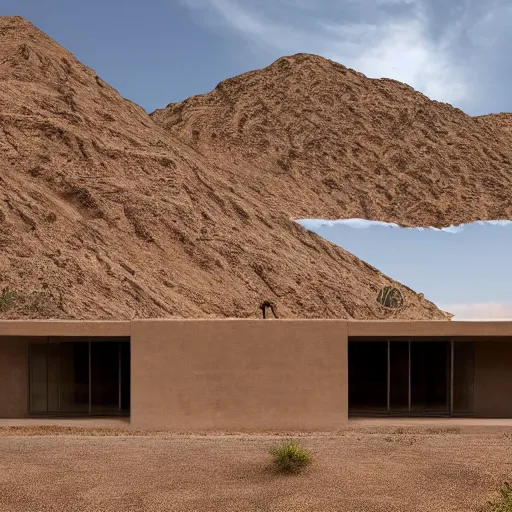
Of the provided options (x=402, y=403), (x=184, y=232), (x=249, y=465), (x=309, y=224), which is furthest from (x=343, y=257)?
(x=249, y=465)

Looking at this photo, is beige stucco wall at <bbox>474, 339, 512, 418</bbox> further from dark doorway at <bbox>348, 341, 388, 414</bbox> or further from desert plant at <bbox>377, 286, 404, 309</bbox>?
desert plant at <bbox>377, 286, 404, 309</bbox>

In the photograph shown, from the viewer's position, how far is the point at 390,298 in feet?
127

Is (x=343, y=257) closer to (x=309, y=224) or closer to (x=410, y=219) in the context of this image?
(x=309, y=224)

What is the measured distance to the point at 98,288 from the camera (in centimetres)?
3111

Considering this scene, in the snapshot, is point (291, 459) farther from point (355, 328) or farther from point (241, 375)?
point (355, 328)

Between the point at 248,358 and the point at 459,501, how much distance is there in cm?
657

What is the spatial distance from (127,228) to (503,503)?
2725cm

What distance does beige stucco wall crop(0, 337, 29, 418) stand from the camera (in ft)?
58.9

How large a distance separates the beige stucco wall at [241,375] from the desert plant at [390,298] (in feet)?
72.1

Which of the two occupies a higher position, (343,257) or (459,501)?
(343,257)

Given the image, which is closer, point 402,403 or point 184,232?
point 402,403

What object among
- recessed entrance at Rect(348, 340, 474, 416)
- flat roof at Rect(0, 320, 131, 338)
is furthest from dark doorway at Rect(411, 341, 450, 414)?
flat roof at Rect(0, 320, 131, 338)

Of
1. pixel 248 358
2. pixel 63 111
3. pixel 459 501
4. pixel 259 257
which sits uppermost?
pixel 63 111

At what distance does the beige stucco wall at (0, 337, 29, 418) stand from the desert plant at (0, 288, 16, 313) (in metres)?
11.0
